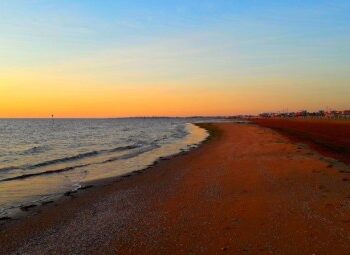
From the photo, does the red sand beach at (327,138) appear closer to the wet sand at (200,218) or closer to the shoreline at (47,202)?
the wet sand at (200,218)

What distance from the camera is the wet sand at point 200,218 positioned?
→ 7.55m

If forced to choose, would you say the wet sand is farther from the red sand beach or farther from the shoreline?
the red sand beach

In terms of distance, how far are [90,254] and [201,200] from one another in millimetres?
4909

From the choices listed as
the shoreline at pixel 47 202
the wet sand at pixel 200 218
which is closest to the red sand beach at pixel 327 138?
the wet sand at pixel 200 218

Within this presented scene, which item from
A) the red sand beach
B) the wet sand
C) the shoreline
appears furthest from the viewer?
the red sand beach

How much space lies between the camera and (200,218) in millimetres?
9484

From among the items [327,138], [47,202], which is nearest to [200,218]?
[47,202]

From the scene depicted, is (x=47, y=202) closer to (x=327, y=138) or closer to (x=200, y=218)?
(x=200, y=218)

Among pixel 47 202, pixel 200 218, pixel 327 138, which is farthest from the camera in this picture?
pixel 327 138

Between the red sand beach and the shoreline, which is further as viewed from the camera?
the red sand beach

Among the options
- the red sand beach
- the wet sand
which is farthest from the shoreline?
the red sand beach

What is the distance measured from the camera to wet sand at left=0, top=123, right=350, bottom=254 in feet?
24.8

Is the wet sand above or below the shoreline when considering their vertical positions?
above

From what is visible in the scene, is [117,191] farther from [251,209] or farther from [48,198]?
[251,209]
